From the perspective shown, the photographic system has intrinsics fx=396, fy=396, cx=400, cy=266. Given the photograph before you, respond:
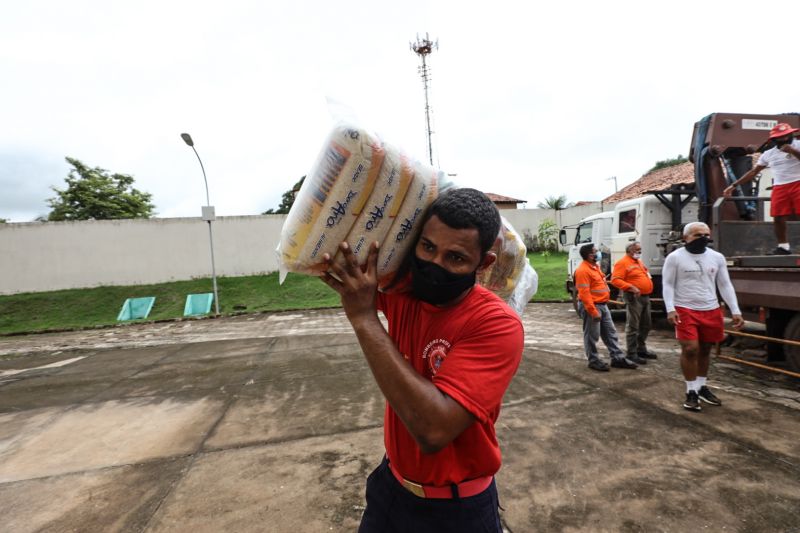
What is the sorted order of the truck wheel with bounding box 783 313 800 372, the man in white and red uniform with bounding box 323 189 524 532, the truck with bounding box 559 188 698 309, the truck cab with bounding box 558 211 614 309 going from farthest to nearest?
the truck cab with bounding box 558 211 614 309
the truck with bounding box 559 188 698 309
the truck wheel with bounding box 783 313 800 372
the man in white and red uniform with bounding box 323 189 524 532

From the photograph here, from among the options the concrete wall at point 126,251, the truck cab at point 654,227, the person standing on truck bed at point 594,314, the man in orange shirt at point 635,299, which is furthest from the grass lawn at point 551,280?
the concrete wall at point 126,251

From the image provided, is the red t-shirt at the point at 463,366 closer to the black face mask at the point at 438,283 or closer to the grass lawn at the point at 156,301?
the black face mask at the point at 438,283

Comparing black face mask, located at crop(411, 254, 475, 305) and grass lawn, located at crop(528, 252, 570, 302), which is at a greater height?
black face mask, located at crop(411, 254, 475, 305)

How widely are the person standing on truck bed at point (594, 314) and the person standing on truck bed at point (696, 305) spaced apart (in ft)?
4.02

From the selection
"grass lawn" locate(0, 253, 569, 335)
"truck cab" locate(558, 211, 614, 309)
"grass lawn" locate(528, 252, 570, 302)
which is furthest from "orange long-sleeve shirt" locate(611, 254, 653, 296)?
"grass lawn" locate(0, 253, 569, 335)

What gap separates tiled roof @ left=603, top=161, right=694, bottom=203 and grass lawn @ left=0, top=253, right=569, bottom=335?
28.3 feet

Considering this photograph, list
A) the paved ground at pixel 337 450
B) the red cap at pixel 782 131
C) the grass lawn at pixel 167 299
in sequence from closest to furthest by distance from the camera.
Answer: the paved ground at pixel 337 450, the red cap at pixel 782 131, the grass lawn at pixel 167 299

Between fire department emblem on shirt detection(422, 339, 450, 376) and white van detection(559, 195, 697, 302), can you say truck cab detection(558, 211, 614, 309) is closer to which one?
white van detection(559, 195, 697, 302)

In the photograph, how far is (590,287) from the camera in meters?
5.11

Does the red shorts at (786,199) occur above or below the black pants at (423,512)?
above

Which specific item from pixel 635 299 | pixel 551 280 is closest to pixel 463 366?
pixel 635 299

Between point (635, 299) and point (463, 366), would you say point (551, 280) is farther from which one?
point (463, 366)

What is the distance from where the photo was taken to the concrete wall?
16859 millimetres

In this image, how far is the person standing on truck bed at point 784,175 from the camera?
422 cm
